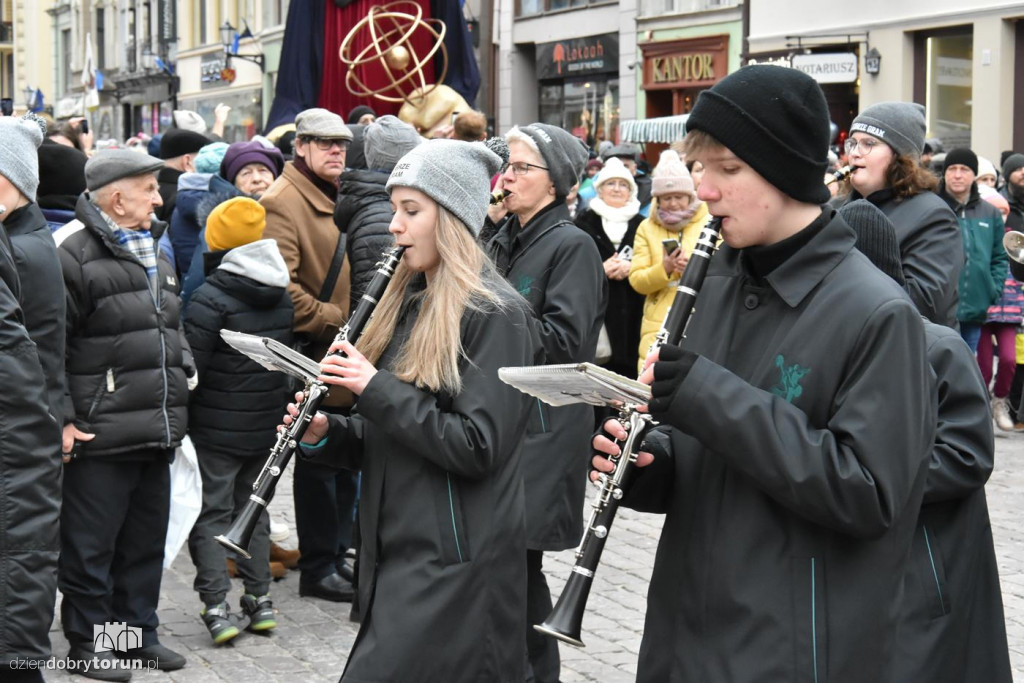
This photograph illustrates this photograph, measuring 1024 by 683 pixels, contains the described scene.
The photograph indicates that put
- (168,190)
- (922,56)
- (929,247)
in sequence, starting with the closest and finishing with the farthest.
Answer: (929,247) < (168,190) < (922,56)

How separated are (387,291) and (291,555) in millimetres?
3496

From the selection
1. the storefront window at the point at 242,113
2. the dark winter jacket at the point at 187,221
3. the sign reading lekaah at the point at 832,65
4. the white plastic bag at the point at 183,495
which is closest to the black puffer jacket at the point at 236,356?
the white plastic bag at the point at 183,495

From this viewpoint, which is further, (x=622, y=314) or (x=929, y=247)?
(x=622, y=314)

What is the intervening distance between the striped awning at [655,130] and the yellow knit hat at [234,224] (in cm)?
1626

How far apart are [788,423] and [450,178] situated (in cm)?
154

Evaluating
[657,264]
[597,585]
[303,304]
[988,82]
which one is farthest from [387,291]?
[988,82]

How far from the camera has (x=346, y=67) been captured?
33.5 feet

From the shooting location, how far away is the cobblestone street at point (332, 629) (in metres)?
5.45

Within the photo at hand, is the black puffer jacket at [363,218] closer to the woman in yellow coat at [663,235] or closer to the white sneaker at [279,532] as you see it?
the white sneaker at [279,532]

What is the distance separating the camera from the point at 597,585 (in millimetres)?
6688

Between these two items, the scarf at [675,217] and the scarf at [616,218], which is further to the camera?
the scarf at [616,218]

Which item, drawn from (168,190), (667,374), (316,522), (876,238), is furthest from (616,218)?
(667,374)

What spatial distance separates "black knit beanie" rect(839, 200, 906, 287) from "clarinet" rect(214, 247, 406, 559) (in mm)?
1132

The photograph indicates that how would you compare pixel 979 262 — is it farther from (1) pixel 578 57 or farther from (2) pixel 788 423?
(1) pixel 578 57
